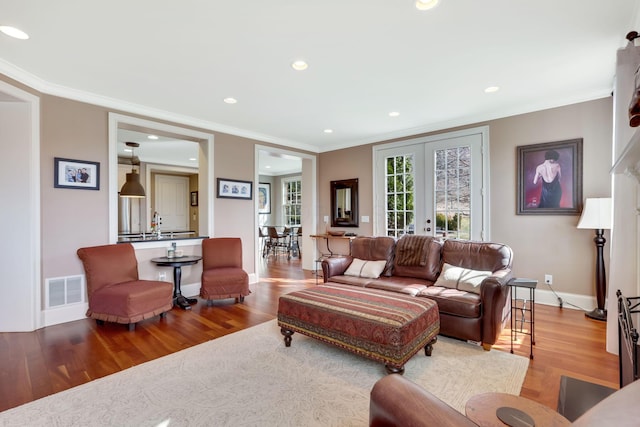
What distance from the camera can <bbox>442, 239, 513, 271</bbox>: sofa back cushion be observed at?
320 cm

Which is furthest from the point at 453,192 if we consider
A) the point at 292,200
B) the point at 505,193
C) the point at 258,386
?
the point at 292,200

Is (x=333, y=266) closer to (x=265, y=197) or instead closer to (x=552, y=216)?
(x=552, y=216)

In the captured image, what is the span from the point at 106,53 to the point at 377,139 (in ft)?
14.2

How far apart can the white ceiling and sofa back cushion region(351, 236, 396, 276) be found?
1.87 meters

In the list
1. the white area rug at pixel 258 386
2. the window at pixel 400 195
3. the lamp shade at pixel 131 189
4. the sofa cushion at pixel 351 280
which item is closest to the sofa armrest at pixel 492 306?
the white area rug at pixel 258 386

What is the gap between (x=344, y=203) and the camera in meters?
6.29

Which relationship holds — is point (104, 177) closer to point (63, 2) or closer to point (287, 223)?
point (63, 2)

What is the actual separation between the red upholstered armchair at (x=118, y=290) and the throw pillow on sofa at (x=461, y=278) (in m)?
3.16

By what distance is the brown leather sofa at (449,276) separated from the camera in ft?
8.87

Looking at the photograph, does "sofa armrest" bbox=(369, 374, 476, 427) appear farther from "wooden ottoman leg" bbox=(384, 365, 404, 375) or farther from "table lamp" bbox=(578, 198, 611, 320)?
"table lamp" bbox=(578, 198, 611, 320)

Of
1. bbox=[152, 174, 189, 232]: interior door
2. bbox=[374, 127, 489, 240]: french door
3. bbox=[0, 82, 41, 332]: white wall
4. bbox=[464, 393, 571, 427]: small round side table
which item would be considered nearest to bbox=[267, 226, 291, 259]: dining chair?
bbox=[152, 174, 189, 232]: interior door

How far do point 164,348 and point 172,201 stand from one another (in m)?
7.06

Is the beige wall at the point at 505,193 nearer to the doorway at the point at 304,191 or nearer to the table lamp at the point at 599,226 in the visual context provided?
the table lamp at the point at 599,226

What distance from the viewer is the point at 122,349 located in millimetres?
2750
